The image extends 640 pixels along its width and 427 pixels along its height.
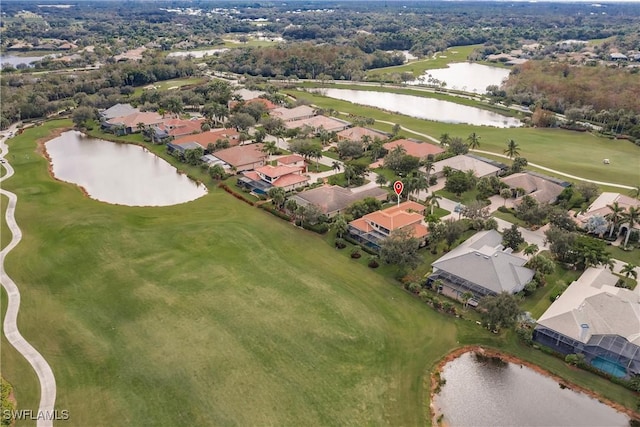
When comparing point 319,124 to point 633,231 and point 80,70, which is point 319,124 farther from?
point 80,70

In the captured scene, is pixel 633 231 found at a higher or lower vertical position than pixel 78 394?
higher

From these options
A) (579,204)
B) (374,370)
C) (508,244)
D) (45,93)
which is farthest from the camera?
(45,93)

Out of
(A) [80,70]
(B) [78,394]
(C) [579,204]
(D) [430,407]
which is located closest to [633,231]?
(C) [579,204]

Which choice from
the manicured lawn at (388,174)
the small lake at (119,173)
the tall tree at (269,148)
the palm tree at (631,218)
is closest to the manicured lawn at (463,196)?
the manicured lawn at (388,174)

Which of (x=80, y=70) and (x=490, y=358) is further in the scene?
(x=80, y=70)

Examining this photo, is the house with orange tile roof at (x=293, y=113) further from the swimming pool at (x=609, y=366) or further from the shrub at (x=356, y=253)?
the swimming pool at (x=609, y=366)

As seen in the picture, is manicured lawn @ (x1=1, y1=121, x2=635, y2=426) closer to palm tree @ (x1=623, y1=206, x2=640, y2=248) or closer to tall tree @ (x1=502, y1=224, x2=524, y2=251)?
tall tree @ (x1=502, y1=224, x2=524, y2=251)

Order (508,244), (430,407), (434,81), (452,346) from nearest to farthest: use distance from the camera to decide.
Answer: (430,407), (452,346), (508,244), (434,81)
